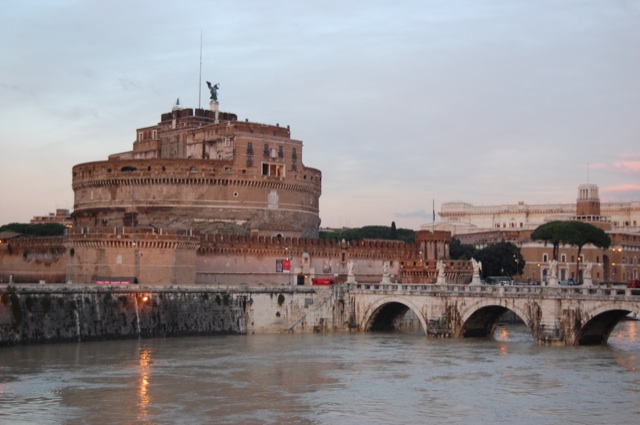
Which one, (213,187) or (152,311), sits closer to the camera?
(152,311)

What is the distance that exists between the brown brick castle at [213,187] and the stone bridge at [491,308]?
18.8m

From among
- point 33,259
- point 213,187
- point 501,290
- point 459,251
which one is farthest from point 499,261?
point 501,290

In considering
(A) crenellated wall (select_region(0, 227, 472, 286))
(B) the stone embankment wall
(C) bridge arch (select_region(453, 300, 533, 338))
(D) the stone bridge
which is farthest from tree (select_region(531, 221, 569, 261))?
(C) bridge arch (select_region(453, 300, 533, 338))

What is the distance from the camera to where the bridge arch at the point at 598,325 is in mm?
55594

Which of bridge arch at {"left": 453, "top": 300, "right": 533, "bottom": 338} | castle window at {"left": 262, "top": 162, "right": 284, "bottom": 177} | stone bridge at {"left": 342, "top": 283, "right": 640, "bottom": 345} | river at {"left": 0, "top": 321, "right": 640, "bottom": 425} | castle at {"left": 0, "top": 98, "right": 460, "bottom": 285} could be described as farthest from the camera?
castle window at {"left": 262, "top": 162, "right": 284, "bottom": 177}

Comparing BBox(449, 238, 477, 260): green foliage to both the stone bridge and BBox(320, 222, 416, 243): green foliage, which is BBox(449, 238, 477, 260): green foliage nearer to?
BBox(320, 222, 416, 243): green foliage

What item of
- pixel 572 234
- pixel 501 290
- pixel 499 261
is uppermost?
pixel 572 234

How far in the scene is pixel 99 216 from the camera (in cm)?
8850

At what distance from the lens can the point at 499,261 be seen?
11119 cm

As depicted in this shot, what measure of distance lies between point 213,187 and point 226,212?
2.27m

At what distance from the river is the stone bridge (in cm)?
128

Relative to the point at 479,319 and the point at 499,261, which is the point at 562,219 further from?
the point at 479,319

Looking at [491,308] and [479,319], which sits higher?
[491,308]

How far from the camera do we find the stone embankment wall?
189 feet
